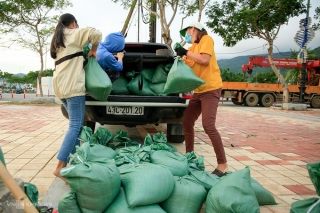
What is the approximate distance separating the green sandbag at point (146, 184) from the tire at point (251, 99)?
17138mm

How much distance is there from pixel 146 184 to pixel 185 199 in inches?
14.0

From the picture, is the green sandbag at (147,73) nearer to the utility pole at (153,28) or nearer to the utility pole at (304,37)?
the utility pole at (153,28)

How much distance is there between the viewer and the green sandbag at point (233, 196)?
2.02 m

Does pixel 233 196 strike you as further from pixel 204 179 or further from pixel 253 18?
pixel 253 18

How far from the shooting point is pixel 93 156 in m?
2.71

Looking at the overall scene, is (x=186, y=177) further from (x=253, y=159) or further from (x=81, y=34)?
(x=253, y=159)

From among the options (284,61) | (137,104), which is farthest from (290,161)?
(284,61)

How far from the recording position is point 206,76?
3.31 metres

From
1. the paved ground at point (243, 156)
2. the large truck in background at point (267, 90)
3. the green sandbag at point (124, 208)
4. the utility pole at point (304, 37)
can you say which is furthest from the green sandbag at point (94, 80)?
the large truck in background at point (267, 90)

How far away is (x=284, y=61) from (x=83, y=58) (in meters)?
20.0

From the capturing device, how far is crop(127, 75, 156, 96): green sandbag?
4430mm

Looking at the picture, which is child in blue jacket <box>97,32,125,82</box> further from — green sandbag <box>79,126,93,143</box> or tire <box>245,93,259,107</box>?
tire <box>245,93,259,107</box>

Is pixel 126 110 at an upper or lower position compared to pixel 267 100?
upper

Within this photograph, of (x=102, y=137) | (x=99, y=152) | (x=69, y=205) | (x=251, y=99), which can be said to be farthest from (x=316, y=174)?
(x=251, y=99)
